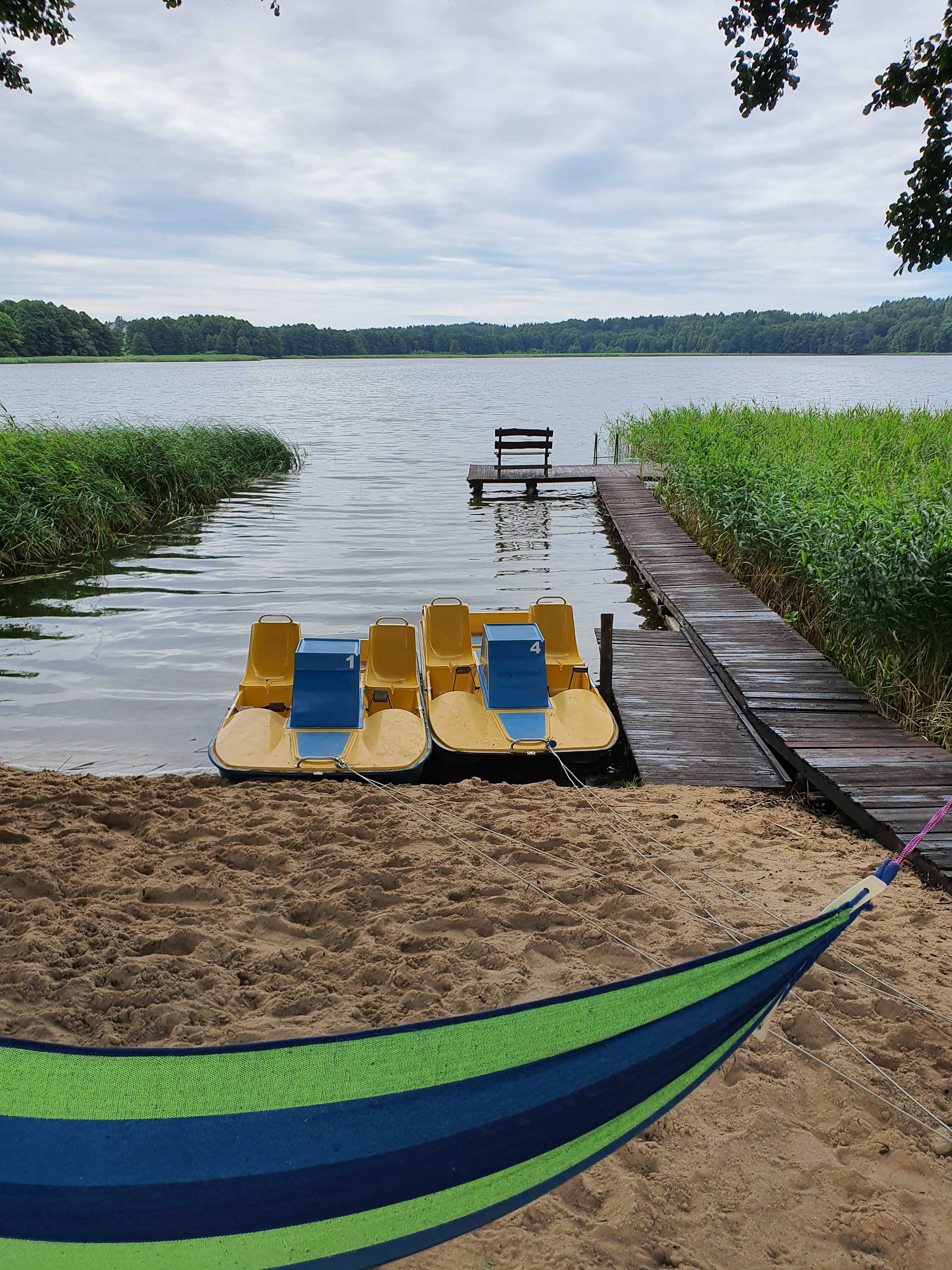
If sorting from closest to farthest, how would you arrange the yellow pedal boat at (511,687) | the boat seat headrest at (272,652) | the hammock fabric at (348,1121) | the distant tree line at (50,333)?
the hammock fabric at (348,1121), the yellow pedal boat at (511,687), the boat seat headrest at (272,652), the distant tree line at (50,333)

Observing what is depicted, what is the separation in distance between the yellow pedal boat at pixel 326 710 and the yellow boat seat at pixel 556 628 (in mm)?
1102

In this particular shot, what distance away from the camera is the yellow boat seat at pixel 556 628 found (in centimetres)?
754

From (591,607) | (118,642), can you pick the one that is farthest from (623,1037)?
(591,607)

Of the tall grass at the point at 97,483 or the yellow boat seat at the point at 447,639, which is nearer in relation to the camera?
the yellow boat seat at the point at 447,639

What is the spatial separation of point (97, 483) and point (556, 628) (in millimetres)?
9947

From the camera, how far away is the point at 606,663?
7.37 meters

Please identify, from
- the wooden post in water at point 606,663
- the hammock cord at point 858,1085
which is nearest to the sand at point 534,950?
the hammock cord at point 858,1085

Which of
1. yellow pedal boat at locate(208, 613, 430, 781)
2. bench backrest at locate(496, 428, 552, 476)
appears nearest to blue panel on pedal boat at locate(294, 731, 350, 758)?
yellow pedal boat at locate(208, 613, 430, 781)

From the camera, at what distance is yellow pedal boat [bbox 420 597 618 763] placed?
631 centimetres

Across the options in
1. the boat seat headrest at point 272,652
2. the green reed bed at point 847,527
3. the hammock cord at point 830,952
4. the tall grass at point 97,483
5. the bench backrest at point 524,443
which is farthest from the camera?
the bench backrest at point 524,443

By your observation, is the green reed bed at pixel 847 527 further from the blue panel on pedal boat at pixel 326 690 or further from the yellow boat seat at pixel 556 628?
the blue panel on pedal boat at pixel 326 690

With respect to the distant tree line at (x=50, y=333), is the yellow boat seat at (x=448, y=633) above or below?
below

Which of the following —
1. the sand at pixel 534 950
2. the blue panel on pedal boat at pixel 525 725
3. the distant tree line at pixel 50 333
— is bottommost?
the sand at pixel 534 950

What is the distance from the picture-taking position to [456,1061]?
5.76 ft
